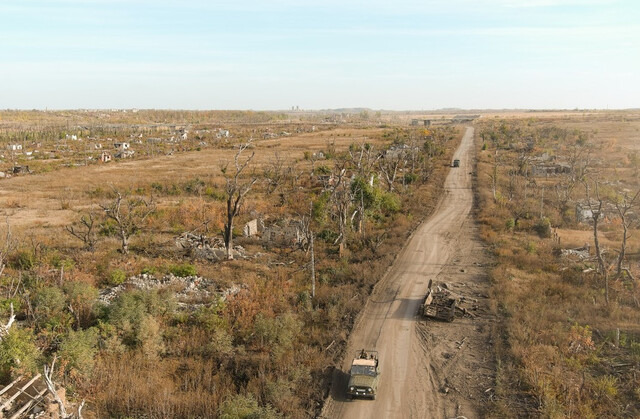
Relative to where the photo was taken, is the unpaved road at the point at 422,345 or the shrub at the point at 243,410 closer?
the shrub at the point at 243,410

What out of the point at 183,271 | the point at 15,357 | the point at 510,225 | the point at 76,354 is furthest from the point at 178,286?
the point at 510,225

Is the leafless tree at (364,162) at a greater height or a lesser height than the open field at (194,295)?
greater

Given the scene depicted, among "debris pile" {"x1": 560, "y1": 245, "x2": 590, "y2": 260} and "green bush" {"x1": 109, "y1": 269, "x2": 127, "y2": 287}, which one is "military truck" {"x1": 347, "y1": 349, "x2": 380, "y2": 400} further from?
"debris pile" {"x1": 560, "y1": 245, "x2": 590, "y2": 260}

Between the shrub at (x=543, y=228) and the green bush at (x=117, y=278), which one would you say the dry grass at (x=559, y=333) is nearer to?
the shrub at (x=543, y=228)

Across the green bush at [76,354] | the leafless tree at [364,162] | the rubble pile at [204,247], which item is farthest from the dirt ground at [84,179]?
the green bush at [76,354]

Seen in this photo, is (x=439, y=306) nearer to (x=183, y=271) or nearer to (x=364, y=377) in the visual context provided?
(x=364, y=377)

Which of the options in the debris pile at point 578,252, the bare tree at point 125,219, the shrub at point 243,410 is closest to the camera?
the shrub at point 243,410

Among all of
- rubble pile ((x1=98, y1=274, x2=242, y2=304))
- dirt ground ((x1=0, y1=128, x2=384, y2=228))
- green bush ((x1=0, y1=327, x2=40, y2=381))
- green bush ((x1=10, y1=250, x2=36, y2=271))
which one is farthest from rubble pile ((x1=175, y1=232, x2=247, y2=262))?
green bush ((x1=0, y1=327, x2=40, y2=381))
